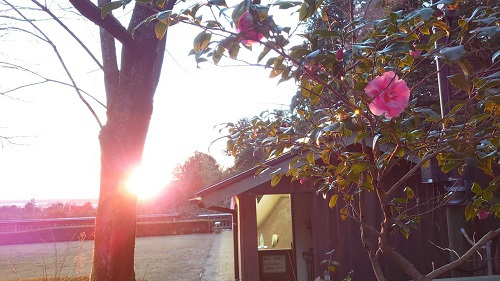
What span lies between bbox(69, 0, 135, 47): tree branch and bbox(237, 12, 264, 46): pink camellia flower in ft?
7.93

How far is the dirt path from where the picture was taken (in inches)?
449

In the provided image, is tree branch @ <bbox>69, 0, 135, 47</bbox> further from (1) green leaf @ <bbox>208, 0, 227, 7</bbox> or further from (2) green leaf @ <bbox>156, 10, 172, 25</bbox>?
(1) green leaf @ <bbox>208, 0, 227, 7</bbox>

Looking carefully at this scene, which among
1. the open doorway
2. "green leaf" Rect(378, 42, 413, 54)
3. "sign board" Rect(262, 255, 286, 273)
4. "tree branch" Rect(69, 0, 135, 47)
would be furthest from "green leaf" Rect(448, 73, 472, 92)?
"sign board" Rect(262, 255, 286, 273)

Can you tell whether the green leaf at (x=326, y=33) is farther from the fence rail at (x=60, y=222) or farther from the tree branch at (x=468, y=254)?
the fence rail at (x=60, y=222)

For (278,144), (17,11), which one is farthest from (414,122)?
(17,11)

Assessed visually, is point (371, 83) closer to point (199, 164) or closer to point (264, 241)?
point (264, 241)

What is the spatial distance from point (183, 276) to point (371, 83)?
10.7m

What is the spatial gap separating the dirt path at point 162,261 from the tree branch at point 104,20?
546cm

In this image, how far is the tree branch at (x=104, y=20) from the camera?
3.53 m

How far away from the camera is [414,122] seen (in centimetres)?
180

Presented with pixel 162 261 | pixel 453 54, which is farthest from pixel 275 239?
pixel 453 54

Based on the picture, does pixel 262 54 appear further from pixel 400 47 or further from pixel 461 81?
pixel 461 81

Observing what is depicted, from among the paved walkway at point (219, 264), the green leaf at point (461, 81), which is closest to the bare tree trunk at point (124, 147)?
the green leaf at point (461, 81)

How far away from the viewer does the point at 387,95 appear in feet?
4.85
